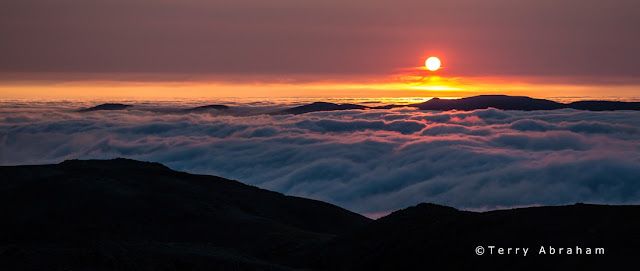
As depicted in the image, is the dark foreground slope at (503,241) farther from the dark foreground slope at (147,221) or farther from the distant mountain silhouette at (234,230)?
the dark foreground slope at (147,221)

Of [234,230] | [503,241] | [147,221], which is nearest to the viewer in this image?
[503,241]

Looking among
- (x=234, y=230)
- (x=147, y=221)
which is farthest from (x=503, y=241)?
(x=147, y=221)

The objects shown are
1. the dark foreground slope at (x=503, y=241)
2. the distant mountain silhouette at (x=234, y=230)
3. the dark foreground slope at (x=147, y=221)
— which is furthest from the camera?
the dark foreground slope at (x=503, y=241)

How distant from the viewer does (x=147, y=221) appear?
178 feet

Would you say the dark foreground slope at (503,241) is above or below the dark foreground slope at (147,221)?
above

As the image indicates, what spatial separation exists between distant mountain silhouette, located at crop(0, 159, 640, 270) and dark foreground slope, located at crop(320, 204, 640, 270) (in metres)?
0.05

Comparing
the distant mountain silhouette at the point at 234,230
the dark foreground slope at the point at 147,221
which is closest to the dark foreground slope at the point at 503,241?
the distant mountain silhouette at the point at 234,230

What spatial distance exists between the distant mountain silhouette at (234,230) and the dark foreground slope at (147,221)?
0.09 m

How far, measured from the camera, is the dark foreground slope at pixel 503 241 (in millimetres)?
30516

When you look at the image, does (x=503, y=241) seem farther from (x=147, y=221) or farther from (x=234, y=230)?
(x=147, y=221)

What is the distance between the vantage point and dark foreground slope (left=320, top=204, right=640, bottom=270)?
30.5 m

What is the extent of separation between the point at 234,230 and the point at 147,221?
7.89 m

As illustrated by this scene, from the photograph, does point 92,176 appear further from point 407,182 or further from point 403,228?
point 407,182

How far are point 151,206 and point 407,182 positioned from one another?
118m
